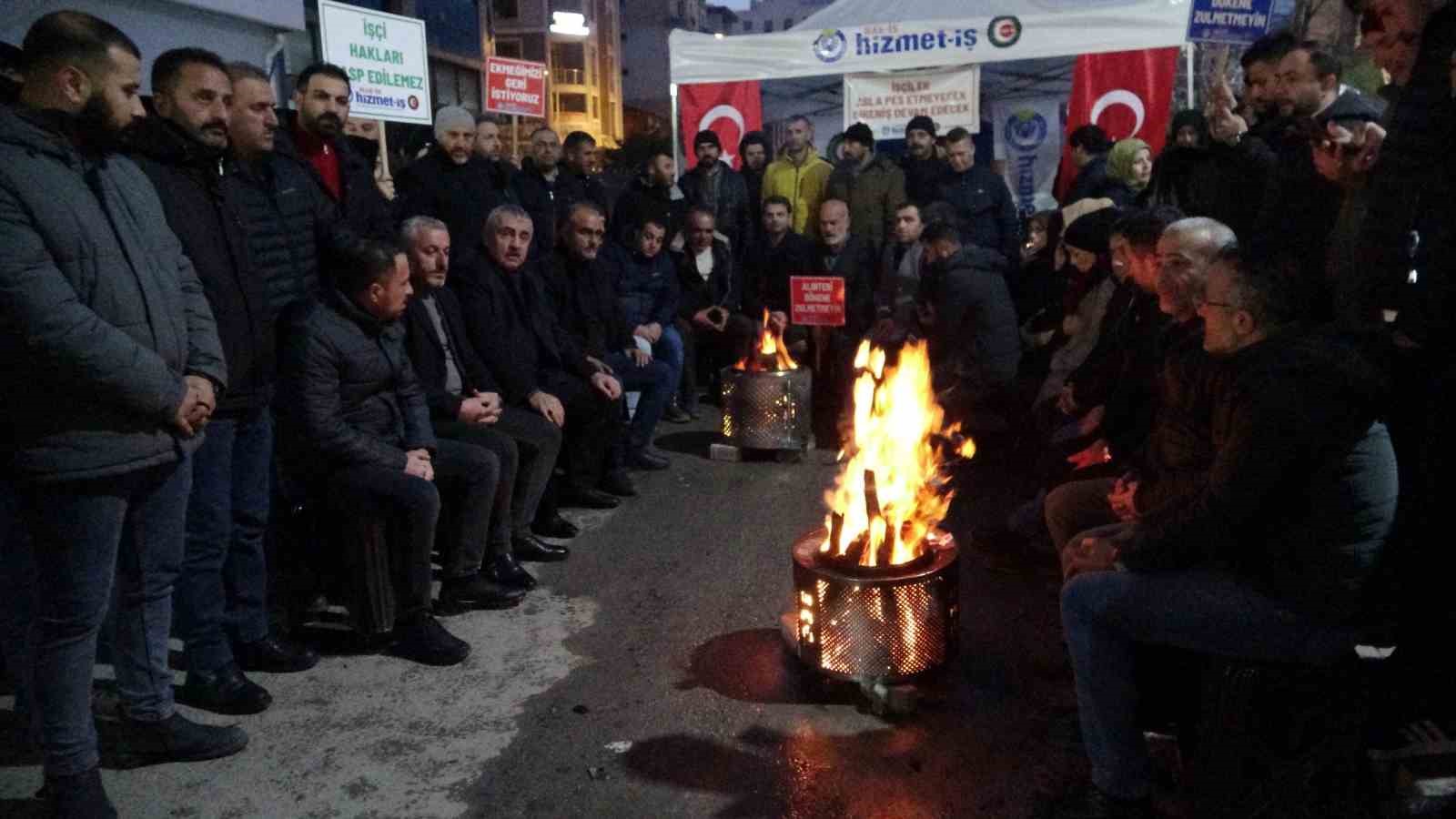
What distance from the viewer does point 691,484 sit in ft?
25.0

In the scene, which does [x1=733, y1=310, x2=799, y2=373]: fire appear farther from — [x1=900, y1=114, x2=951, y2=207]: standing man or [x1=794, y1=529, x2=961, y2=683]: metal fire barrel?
[x1=794, y1=529, x2=961, y2=683]: metal fire barrel

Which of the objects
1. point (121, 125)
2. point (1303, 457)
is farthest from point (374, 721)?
point (1303, 457)

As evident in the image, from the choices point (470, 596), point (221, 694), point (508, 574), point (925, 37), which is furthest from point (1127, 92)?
point (221, 694)

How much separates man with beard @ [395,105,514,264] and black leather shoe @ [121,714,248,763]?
476 centimetres

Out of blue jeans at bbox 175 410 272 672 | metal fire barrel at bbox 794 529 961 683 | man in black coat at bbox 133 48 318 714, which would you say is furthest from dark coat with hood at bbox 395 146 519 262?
Result: metal fire barrel at bbox 794 529 961 683

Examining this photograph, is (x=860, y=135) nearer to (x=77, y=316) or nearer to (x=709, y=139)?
(x=709, y=139)

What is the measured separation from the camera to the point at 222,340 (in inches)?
157

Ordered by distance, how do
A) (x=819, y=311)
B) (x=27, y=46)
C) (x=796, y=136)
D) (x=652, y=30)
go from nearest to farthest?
(x=27, y=46) < (x=819, y=311) < (x=796, y=136) < (x=652, y=30)

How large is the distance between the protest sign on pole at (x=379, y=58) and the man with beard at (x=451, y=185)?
1416 millimetres

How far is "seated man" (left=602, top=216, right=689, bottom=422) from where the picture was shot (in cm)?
888

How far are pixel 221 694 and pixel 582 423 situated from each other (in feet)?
10.4

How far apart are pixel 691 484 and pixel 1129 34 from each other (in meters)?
7.66

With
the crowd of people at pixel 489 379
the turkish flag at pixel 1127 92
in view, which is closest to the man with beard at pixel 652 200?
the crowd of people at pixel 489 379

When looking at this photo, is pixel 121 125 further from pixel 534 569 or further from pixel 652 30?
pixel 652 30
